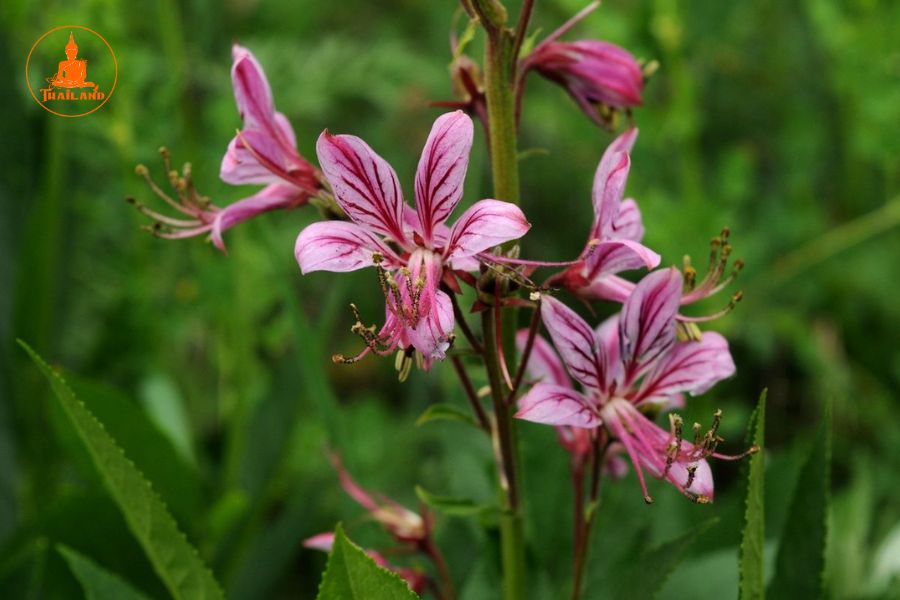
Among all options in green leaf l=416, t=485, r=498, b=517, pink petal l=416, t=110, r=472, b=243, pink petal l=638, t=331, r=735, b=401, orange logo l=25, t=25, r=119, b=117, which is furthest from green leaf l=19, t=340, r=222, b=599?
orange logo l=25, t=25, r=119, b=117

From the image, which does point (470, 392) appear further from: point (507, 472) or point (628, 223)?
point (628, 223)

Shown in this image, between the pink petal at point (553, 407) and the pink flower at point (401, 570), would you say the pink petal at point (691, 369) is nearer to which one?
the pink petal at point (553, 407)

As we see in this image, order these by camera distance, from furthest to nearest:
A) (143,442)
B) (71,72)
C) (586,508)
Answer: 1. (71,72)
2. (143,442)
3. (586,508)

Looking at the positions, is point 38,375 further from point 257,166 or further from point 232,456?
point 257,166

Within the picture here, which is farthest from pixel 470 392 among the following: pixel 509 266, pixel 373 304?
pixel 373 304

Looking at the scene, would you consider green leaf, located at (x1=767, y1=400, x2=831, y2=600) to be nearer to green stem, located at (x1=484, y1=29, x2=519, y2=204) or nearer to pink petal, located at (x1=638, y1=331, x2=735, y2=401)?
pink petal, located at (x1=638, y1=331, x2=735, y2=401)

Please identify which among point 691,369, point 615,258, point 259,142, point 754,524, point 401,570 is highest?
point 259,142
